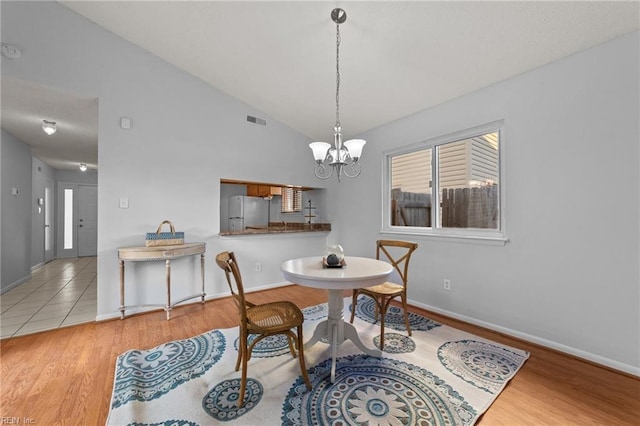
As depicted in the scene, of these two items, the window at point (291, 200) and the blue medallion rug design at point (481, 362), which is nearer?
the blue medallion rug design at point (481, 362)

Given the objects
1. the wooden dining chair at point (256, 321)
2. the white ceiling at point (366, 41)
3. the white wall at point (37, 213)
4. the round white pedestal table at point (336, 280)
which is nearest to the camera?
the wooden dining chair at point (256, 321)

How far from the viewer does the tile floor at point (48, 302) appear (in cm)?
274

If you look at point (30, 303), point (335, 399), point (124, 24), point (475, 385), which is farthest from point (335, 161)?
point (30, 303)

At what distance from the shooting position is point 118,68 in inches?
116

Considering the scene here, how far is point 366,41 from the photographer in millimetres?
2381

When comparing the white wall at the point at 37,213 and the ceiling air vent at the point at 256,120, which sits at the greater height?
the ceiling air vent at the point at 256,120

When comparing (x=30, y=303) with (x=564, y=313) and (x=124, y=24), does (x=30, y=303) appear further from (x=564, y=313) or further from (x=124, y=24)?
(x=564, y=313)

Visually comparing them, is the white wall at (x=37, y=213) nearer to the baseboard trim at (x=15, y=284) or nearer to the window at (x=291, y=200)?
the baseboard trim at (x=15, y=284)

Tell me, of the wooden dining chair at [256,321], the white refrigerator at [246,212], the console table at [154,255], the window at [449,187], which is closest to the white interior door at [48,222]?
A: the white refrigerator at [246,212]

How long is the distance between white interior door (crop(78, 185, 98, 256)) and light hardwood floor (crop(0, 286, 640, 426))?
5.76 metres

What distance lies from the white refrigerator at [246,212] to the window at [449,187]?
2756 millimetres

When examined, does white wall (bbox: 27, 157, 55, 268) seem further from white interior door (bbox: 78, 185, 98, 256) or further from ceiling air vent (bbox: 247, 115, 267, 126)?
ceiling air vent (bbox: 247, 115, 267, 126)

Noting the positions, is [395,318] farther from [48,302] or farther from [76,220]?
[76,220]

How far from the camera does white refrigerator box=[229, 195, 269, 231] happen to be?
5.17m
